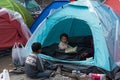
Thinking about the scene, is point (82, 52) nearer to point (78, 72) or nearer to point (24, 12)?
point (78, 72)

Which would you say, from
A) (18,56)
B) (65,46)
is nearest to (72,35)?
(65,46)

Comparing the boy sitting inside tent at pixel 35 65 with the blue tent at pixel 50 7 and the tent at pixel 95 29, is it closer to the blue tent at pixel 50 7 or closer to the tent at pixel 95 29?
the tent at pixel 95 29

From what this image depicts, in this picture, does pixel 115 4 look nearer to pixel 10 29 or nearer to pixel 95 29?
pixel 95 29

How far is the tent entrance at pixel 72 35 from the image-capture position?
799 centimetres

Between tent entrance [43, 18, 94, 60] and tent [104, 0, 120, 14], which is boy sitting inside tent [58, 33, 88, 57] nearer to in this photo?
tent entrance [43, 18, 94, 60]

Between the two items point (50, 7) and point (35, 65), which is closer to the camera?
point (35, 65)

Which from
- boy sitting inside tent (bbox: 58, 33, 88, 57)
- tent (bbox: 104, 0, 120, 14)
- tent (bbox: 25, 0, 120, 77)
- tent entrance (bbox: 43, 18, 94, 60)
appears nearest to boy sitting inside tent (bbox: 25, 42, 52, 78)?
tent (bbox: 25, 0, 120, 77)

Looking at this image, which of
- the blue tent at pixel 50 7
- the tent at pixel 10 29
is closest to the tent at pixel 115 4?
the blue tent at pixel 50 7

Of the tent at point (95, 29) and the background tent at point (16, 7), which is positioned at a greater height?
the background tent at point (16, 7)

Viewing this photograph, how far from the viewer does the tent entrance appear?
7992mm

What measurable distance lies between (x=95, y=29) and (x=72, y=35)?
213 cm

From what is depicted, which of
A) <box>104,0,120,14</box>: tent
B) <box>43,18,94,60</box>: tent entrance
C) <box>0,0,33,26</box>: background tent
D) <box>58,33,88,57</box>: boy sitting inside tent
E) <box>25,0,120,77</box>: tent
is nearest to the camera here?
<box>25,0,120,77</box>: tent

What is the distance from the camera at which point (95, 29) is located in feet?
22.4

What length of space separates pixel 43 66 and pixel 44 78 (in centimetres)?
41
